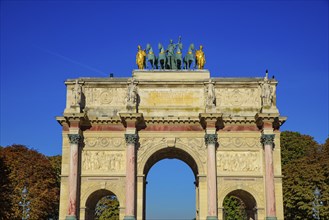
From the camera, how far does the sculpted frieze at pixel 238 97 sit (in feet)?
105

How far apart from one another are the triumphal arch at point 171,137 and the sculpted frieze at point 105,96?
0.06 meters

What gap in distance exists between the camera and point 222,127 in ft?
103

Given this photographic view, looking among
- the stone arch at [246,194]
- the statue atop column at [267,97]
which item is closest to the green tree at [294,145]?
the stone arch at [246,194]

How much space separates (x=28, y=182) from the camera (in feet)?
139

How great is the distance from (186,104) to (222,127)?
8.48ft

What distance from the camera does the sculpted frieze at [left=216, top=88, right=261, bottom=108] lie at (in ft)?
105

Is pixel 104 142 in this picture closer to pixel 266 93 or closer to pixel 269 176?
pixel 269 176

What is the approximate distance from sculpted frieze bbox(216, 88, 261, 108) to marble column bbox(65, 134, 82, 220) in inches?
347

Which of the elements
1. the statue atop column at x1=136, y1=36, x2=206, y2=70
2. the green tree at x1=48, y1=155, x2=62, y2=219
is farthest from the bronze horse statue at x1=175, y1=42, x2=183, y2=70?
the green tree at x1=48, y1=155, x2=62, y2=219

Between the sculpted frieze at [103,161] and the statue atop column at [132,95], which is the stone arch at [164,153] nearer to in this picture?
the sculpted frieze at [103,161]

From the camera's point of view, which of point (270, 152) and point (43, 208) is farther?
point (43, 208)

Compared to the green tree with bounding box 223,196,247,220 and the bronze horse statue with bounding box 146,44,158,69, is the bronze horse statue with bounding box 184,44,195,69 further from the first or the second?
the green tree with bounding box 223,196,247,220

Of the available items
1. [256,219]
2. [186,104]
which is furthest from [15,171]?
[256,219]

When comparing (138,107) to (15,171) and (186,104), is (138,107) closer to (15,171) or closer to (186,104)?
(186,104)
